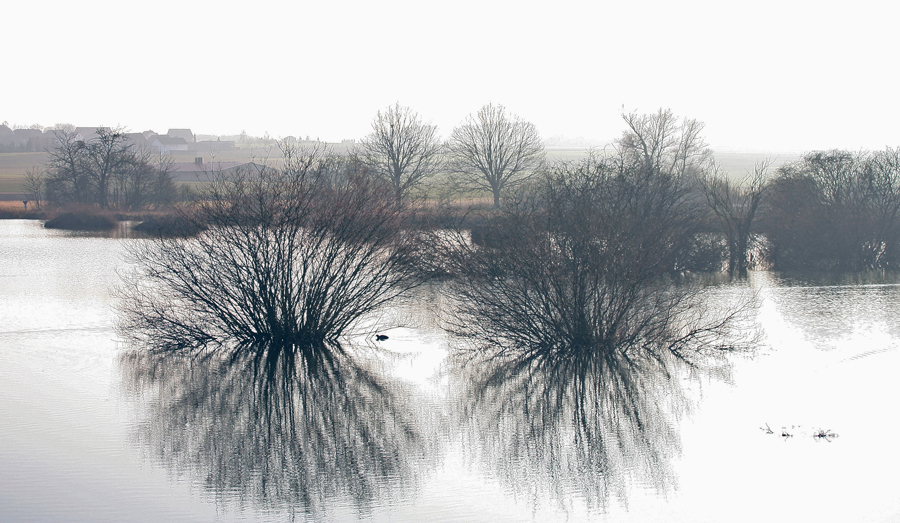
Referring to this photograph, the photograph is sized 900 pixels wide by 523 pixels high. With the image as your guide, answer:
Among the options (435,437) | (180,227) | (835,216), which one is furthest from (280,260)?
(835,216)

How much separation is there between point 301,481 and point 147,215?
5350 cm

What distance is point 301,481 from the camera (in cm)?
1068

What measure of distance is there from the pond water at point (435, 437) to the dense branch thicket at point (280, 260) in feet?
3.55

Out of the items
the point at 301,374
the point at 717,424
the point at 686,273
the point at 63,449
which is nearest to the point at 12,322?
the point at 301,374

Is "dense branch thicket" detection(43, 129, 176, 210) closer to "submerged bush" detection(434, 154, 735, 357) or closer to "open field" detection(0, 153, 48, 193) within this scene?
"open field" detection(0, 153, 48, 193)

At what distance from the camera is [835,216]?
37.0 metres

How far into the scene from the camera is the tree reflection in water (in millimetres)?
10539

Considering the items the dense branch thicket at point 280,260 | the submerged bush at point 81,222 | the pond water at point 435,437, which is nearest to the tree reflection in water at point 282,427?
the pond water at point 435,437

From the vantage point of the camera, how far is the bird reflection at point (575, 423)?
1077 centimetres

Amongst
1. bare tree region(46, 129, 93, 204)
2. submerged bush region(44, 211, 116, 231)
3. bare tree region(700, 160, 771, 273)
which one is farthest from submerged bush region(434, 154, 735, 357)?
bare tree region(46, 129, 93, 204)

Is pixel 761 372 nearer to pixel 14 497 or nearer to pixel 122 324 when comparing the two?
pixel 14 497

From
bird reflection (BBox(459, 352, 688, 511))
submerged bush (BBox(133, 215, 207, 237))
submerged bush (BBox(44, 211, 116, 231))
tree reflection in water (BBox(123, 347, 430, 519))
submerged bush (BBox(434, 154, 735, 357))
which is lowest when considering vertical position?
tree reflection in water (BBox(123, 347, 430, 519))

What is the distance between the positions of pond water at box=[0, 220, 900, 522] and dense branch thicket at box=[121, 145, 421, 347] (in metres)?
1.08

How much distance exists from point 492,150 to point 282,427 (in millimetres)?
56222
